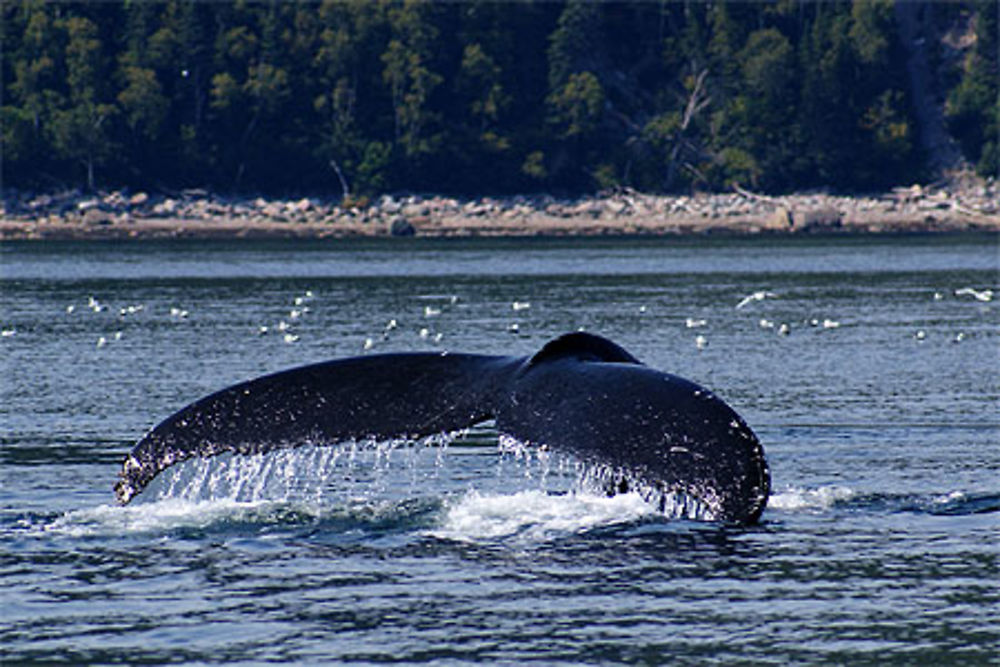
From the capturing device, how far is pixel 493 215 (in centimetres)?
12144

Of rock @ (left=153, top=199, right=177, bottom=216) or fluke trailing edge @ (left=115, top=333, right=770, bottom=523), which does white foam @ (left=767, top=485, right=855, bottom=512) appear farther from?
rock @ (left=153, top=199, right=177, bottom=216)

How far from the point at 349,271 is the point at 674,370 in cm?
4114

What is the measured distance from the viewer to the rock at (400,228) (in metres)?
113

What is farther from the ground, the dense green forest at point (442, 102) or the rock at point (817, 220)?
the dense green forest at point (442, 102)

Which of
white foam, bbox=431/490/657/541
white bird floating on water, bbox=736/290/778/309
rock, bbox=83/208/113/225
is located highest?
white foam, bbox=431/490/657/541

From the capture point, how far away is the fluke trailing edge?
9.70 m

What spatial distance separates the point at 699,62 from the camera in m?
135

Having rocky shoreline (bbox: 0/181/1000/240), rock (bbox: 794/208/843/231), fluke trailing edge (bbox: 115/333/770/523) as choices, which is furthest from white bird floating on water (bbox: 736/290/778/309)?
rocky shoreline (bbox: 0/181/1000/240)

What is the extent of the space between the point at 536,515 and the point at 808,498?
2228mm

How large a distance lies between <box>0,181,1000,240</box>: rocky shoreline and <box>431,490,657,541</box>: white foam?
98994 mm

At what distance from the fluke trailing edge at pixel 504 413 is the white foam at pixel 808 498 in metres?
3.86

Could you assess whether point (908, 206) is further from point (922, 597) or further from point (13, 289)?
point (922, 597)

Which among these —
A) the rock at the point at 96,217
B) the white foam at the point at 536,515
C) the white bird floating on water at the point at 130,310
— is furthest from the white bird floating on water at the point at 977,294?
the rock at the point at 96,217

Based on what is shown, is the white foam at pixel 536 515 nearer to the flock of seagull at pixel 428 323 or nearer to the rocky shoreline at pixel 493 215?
the flock of seagull at pixel 428 323
